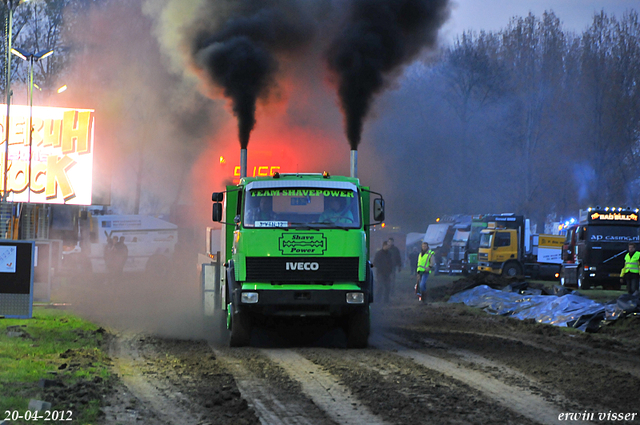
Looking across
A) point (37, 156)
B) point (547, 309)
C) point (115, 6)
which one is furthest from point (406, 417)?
point (115, 6)

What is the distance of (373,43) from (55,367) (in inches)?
586

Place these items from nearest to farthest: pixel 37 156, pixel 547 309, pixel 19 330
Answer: pixel 19 330 < pixel 547 309 < pixel 37 156

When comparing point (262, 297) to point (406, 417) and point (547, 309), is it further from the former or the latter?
point (547, 309)

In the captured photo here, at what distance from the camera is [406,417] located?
23.0 ft

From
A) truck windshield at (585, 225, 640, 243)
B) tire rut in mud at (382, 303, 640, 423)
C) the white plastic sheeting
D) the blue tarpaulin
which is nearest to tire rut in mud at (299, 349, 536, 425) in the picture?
tire rut in mud at (382, 303, 640, 423)

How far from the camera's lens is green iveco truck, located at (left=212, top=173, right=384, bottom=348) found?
11.4 metres

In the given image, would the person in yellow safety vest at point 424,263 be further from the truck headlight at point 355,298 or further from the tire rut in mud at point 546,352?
the truck headlight at point 355,298

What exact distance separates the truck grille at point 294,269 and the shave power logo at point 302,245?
0.34ft

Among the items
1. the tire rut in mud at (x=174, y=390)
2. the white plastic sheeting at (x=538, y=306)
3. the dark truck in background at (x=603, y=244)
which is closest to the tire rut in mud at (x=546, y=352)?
the white plastic sheeting at (x=538, y=306)

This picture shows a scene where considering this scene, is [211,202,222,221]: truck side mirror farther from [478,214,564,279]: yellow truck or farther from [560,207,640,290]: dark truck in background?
[478,214,564,279]: yellow truck

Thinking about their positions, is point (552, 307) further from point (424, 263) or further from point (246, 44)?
point (246, 44)

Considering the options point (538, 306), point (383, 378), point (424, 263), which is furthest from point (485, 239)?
point (383, 378)

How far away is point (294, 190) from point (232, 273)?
1.64 metres

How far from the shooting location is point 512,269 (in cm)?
3766
